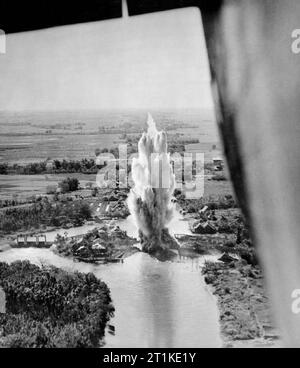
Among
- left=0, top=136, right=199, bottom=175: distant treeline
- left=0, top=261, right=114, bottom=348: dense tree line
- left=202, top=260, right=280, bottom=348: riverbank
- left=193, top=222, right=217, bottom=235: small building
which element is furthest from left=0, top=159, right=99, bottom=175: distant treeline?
left=202, top=260, right=280, bottom=348: riverbank

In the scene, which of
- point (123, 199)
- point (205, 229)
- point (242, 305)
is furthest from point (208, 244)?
point (123, 199)

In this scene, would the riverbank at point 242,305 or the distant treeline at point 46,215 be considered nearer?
the riverbank at point 242,305

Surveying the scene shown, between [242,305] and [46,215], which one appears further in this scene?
[46,215]

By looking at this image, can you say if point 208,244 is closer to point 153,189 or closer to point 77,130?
point 153,189

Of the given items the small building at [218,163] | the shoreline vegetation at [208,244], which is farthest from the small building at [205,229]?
the small building at [218,163]

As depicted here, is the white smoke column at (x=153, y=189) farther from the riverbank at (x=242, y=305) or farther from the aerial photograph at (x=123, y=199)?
the riverbank at (x=242, y=305)
